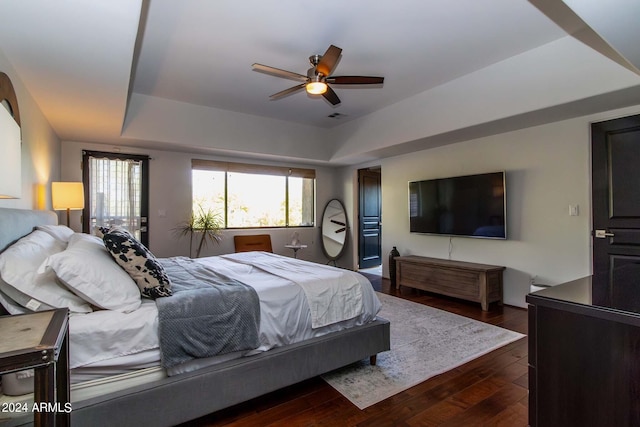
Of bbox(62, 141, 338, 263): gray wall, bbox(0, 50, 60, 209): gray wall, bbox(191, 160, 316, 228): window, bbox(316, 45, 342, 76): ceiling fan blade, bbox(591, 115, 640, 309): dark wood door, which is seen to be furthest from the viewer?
bbox(191, 160, 316, 228): window

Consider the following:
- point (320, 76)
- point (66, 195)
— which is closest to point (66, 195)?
point (66, 195)

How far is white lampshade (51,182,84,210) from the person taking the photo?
11.5 ft

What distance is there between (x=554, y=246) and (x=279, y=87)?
3838 millimetres

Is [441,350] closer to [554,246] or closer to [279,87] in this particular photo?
[554,246]

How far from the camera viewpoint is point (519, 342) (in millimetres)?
2932

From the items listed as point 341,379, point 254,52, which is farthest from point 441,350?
point 254,52

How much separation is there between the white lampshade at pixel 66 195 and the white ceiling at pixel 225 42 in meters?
0.74

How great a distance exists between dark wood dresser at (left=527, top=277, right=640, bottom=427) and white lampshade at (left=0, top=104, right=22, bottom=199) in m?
2.02

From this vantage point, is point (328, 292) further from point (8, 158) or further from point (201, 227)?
point (201, 227)

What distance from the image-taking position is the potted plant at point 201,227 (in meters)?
5.16

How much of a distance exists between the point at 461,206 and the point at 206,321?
12.5 feet

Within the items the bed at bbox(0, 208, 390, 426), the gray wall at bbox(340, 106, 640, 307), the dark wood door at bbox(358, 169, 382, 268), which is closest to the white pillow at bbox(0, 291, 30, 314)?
the bed at bbox(0, 208, 390, 426)

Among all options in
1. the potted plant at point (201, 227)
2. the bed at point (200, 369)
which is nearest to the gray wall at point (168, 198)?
the potted plant at point (201, 227)

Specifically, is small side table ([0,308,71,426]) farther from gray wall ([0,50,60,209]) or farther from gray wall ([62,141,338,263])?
gray wall ([62,141,338,263])
